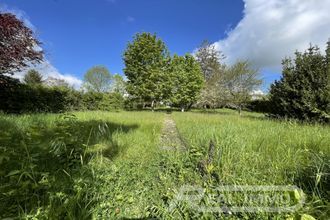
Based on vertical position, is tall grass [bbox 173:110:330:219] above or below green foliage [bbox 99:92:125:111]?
below

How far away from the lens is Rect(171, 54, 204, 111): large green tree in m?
24.6

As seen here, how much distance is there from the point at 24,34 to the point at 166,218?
32.6 feet

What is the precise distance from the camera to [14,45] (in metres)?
8.14

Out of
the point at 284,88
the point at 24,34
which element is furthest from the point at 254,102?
the point at 24,34

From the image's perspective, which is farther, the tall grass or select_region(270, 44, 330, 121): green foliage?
select_region(270, 44, 330, 121): green foliage

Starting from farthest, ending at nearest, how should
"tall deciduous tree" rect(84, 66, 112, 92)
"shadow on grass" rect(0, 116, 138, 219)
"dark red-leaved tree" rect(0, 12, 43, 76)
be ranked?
"tall deciduous tree" rect(84, 66, 112, 92) → "dark red-leaved tree" rect(0, 12, 43, 76) → "shadow on grass" rect(0, 116, 138, 219)

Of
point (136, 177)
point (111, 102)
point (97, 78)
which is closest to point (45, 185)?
point (136, 177)

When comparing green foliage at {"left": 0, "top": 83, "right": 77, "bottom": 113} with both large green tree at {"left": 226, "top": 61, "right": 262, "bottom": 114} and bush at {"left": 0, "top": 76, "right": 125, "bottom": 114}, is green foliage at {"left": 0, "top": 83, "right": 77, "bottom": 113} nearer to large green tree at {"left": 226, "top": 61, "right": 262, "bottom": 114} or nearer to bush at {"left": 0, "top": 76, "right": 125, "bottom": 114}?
bush at {"left": 0, "top": 76, "right": 125, "bottom": 114}

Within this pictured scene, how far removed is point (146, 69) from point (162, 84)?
8.69ft

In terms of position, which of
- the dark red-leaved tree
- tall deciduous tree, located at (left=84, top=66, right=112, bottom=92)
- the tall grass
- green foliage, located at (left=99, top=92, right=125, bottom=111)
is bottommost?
the tall grass

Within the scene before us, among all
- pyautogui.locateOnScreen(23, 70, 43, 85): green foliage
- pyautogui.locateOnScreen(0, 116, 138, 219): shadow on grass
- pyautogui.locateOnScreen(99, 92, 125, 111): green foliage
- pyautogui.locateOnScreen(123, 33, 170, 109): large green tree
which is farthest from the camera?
pyautogui.locateOnScreen(23, 70, 43, 85): green foliage

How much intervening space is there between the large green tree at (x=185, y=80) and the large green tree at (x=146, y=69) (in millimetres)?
1036

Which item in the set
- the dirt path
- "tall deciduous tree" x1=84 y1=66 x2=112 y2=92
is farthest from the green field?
"tall deciduous tree" x1=84 y1=66 x2=112 y2=92

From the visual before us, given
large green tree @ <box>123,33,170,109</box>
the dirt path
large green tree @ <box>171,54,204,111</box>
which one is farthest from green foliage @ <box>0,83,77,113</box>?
large green tree @ <box>171,54,204,111</box>
